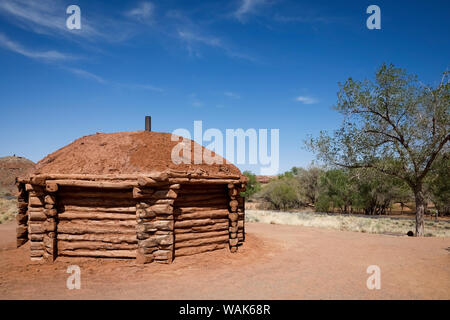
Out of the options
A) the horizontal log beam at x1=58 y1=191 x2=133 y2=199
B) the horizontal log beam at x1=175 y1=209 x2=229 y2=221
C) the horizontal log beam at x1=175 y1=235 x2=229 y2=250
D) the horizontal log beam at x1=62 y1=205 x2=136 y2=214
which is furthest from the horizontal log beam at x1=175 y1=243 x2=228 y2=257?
the horizontal log beam at x1=58 y1=191 x2=133 y2=199

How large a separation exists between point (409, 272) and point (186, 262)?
271 inches

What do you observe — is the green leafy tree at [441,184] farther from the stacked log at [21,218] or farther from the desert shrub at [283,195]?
the stacked log at [21,218]

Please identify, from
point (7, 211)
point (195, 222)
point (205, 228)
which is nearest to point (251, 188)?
point (7, 211)

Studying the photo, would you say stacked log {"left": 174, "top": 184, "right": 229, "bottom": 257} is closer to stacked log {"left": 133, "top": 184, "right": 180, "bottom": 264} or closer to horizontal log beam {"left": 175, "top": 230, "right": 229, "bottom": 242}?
horizontal log beam {"left": 175, "top": 230, "right": 229, "bottom": 242}

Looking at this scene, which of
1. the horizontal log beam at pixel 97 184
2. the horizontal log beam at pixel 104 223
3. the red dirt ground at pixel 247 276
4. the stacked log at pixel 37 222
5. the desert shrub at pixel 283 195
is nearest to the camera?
the red dirt ground at pixel 247 276

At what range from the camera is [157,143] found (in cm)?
1137

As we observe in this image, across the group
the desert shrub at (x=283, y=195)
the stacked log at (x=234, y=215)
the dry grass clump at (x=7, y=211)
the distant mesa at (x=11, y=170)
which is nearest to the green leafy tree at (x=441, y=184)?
the stacked log at (x=234, y=215)

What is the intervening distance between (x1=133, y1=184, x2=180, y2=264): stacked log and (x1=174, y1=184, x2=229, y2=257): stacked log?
0.53 meters

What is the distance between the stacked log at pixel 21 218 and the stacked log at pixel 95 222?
340cm

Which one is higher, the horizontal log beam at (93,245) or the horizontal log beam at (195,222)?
the horizontal log beam at (195,222)

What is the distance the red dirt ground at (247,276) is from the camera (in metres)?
7.25

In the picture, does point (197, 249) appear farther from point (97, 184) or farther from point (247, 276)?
point (97, 184)

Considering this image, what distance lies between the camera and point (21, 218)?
1172cm

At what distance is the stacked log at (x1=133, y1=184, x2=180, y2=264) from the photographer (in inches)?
350
